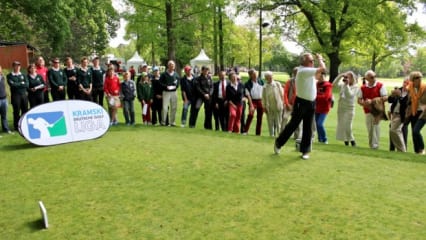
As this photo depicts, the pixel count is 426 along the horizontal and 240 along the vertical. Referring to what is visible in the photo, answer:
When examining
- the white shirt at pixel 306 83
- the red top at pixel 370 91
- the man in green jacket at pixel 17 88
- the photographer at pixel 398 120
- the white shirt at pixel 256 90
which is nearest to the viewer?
the white shirt at pixel 306 83

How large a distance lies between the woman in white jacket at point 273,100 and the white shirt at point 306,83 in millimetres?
3609

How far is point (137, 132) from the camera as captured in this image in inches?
424

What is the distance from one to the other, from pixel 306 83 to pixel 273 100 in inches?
150

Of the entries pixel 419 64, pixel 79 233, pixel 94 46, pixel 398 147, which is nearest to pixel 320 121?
pixel 398 147

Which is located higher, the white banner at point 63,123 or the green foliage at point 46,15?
the green foliage at point 46,15

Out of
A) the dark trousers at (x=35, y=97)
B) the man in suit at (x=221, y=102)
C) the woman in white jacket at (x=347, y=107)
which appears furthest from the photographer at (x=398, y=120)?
the dark trousers at (x=35, y=97)

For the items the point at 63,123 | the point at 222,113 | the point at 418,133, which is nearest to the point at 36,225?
the point at 63,123

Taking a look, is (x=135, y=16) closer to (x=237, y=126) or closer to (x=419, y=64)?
(x=237, y=126)

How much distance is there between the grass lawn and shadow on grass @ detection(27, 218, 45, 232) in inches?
0.9

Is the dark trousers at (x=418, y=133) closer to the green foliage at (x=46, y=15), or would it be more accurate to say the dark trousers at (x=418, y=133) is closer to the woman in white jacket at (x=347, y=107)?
the woman in white jacket at (x=347, y=107)

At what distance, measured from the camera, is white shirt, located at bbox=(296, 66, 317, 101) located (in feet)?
23.4

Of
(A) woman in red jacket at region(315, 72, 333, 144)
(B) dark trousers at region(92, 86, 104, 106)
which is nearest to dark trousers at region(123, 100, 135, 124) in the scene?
(B) dark trousers at region(92, 86, 104, 106)

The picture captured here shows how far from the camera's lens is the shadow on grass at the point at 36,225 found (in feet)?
14.9

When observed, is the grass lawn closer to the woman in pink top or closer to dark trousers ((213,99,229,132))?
dark trousers ((213,99,229,132))
